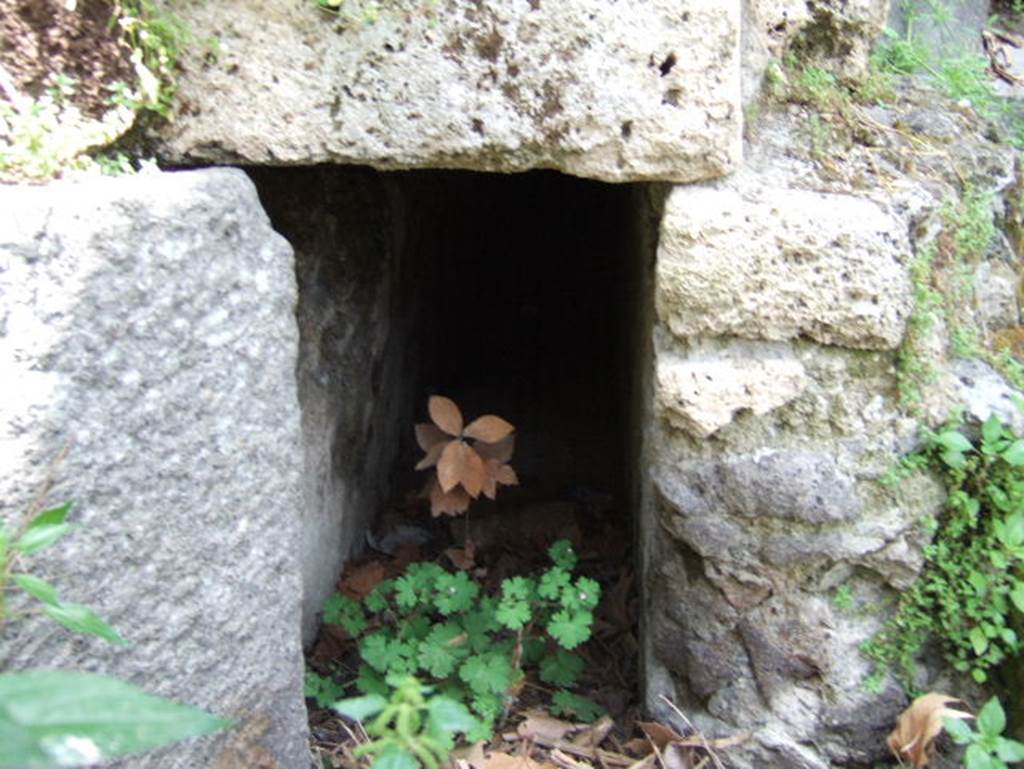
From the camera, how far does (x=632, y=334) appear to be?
245cm

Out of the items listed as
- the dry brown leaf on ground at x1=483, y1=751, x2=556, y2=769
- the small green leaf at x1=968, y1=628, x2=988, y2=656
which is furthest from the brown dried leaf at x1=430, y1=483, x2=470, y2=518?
the small green leaf at x1=968, y1=628, x2=988, y2=656

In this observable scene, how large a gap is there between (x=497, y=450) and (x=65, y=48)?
1.06m

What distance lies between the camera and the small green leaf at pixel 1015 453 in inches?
63.5

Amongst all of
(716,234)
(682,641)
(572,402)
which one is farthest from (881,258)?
(572,402)

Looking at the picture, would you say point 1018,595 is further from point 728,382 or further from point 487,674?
point 487,674

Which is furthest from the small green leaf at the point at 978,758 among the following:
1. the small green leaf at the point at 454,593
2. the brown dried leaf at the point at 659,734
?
the small green leaf at the point at 454,593

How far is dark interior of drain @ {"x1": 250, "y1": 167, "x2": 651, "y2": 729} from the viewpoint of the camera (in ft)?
6.97

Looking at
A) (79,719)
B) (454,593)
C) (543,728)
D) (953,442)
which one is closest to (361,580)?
(454,593)

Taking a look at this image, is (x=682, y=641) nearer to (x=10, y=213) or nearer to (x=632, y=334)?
(x=632, y=334)

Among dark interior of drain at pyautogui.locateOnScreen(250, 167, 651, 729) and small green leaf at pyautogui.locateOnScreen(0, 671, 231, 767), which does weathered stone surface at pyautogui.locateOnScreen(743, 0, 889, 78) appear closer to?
dark interior of drain at pyautogui.locateOnScreen(250, 167, 651, 729)

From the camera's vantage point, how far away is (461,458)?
6.79ft

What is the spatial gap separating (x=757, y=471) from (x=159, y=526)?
91 cm

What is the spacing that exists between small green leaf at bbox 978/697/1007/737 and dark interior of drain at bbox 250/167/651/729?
88cm

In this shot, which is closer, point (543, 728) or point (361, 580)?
point (543, 728)
